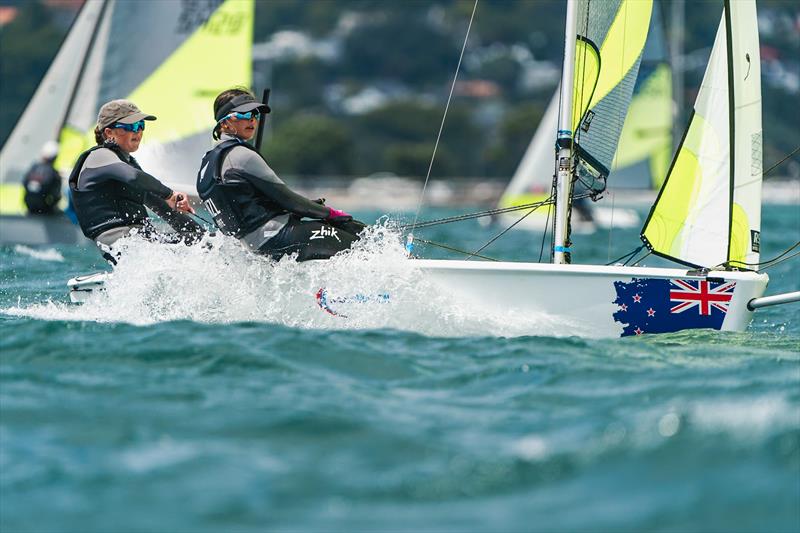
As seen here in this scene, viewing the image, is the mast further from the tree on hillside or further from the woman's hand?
the tree on hillside

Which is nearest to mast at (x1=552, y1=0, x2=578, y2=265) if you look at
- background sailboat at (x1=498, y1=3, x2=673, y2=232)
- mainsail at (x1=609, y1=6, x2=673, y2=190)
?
background sailboat at (x1=498, y1=3, x2=673, y2=232)

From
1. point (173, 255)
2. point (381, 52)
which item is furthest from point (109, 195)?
point (381, 52)

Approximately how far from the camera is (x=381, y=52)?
88562 mm

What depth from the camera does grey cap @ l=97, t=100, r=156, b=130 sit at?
5.81 m

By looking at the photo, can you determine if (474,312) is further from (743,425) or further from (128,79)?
(128,79)

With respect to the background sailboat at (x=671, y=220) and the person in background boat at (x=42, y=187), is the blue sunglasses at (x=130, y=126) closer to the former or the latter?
the background sailboat at (x=671, y=220)

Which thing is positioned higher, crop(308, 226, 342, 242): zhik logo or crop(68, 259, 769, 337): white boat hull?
crop(308, 226, 342, 242): zhik logo

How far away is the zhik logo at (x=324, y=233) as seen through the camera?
5.50m

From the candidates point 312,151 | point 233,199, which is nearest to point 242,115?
point 233,199

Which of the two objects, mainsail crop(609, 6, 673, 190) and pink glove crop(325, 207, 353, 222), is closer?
pink glove crop(325, 207, 353, 222)

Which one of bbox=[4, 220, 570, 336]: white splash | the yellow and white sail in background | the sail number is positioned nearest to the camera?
bbox=[4, 220, 570, 336]: white splash

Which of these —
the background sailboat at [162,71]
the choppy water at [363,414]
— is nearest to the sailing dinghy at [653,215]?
the choppy water at [363,414]

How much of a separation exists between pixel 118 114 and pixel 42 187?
240 inches

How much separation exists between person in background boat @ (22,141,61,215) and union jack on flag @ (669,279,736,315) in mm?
7625
